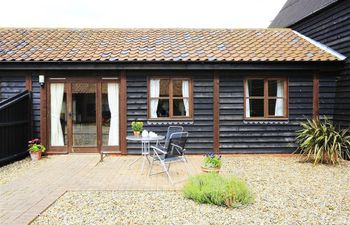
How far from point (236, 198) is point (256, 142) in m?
4.58

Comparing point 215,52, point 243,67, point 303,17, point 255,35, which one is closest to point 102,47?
point 215,52

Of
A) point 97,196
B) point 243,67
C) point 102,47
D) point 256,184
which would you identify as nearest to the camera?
point 97,196

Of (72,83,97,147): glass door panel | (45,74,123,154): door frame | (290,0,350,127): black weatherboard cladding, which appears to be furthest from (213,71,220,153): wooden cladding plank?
(72,83,97,147): glass door panel

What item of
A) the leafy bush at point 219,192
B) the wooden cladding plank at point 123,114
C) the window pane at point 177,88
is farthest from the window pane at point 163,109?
the leafy bush at point 219,192

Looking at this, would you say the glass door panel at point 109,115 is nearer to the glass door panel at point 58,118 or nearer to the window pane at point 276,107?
the glass door panel at point 58,118

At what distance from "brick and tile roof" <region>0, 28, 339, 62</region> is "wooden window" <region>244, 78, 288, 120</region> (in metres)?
0.76

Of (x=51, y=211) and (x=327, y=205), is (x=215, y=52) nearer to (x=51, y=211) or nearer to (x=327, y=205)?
(x=327, y=205)

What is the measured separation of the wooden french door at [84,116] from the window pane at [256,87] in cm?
385

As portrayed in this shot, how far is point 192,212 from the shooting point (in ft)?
13.9

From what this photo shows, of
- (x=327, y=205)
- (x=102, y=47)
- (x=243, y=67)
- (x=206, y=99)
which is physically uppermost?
(x=102, y=47)

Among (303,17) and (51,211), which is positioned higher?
(303,17)

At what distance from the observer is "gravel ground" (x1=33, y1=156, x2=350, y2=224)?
3994 millimetres

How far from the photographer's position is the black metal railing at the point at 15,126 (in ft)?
24.3

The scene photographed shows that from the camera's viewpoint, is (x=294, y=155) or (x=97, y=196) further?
(x=294, y=155)
